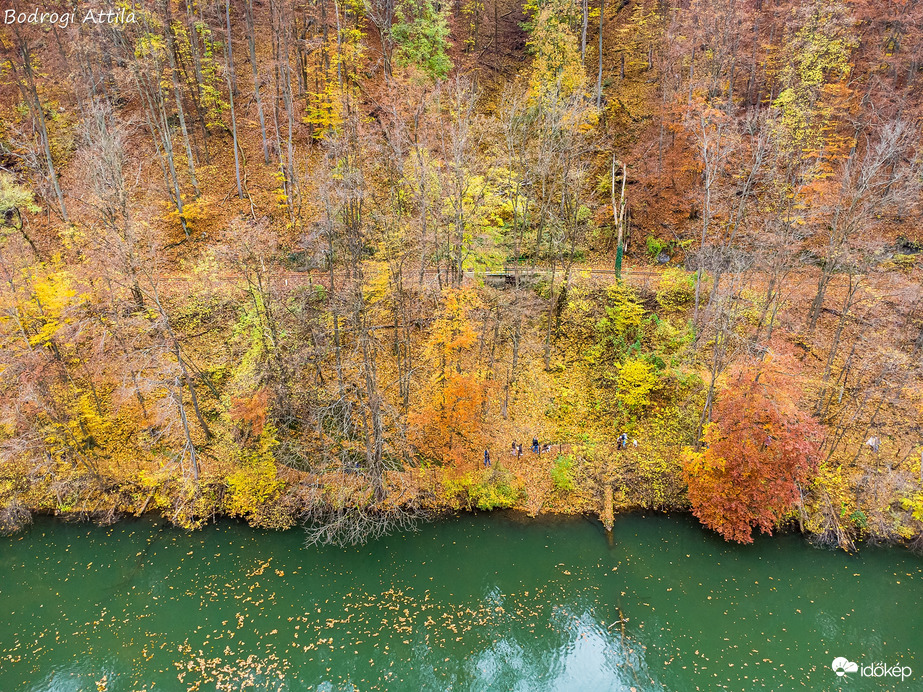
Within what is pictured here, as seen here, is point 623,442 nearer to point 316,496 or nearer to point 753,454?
point 753,454

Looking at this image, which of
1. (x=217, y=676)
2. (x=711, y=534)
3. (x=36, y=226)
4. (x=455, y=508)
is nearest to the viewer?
(x=217, y=676)

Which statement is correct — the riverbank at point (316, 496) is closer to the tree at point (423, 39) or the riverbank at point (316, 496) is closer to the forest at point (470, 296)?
the forest at point (470, 296)

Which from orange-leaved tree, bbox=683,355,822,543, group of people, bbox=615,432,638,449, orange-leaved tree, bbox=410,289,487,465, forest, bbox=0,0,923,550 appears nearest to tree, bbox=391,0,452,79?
forest, bbox=0,0,923,550

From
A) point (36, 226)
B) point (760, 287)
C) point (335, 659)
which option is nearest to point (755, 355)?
point (760, 287)

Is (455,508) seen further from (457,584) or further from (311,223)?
(311,223)

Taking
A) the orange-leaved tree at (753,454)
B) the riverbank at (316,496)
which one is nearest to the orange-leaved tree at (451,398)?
the riverbank at (316,496)

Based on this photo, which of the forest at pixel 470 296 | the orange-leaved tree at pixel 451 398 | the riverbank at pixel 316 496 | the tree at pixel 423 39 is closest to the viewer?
the orange-leaved tree at pixel 451 398

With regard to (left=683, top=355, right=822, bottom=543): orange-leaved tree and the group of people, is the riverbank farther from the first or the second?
(left=683, top=355, right=822, bottom=543): orange-leaved tree
